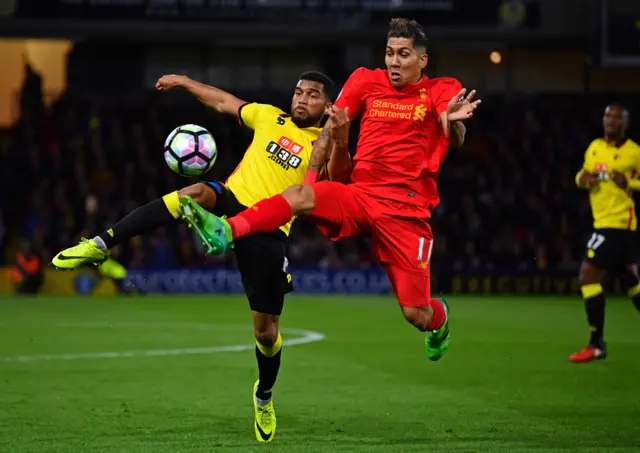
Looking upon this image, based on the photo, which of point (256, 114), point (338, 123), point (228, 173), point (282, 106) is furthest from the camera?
point (282, 106)

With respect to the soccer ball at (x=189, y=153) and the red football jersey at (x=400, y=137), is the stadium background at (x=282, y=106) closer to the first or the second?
the soccer ball at (x=189, y=153)

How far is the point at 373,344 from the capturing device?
1498 centimetres

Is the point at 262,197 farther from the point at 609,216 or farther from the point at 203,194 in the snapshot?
the point at 609,216

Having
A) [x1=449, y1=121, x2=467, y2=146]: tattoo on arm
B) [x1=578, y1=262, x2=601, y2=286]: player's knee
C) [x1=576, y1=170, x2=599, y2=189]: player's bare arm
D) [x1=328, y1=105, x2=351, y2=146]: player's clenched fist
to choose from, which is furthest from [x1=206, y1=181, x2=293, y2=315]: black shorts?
[x1=578, y1=262, x2=601, y2=286]: player's knee

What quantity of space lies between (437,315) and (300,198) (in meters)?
1.53

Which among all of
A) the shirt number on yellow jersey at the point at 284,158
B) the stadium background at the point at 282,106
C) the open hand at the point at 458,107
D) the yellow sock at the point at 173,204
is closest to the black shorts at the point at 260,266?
the yellow sock at the point at 173,204

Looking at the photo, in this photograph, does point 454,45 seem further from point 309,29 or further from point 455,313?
point 455,313

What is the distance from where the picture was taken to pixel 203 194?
7836mm

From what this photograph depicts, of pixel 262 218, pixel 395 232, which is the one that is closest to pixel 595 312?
pixel 395 232

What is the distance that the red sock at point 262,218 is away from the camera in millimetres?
7141

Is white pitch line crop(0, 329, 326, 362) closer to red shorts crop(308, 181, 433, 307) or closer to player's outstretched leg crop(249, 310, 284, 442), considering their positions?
player's outstretched leg crop(249, 310, 284, 442)

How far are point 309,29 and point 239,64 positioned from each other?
160 inches

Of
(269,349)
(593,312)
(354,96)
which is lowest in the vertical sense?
(593,312)

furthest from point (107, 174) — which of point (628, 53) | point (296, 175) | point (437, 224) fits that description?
point (296, 175)
